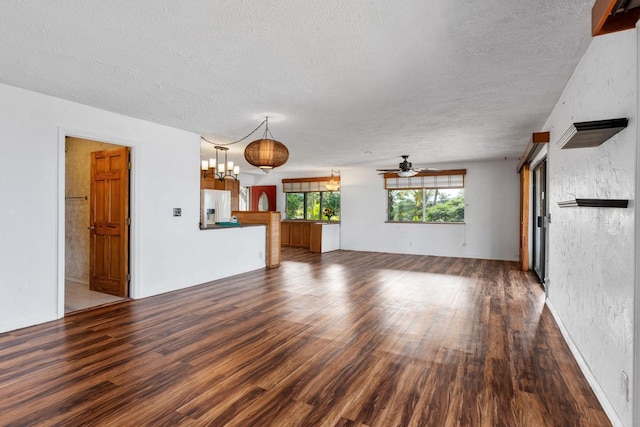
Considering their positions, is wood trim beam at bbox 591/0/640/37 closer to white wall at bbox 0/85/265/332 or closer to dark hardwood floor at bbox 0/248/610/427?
dark hardwood floor at bbox 0/248/610/427

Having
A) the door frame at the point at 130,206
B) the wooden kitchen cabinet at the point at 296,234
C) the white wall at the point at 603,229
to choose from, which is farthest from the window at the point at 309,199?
the white wall at the point at 603,229

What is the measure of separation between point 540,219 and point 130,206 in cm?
636

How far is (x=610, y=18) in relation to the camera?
3.94ft

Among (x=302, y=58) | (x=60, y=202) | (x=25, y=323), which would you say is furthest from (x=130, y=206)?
(x=302, y=58)

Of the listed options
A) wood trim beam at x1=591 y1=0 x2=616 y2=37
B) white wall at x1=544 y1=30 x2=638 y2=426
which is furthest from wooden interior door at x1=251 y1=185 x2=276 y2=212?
wood trim beam at x1=591 y1=0 x2=616 y2=37

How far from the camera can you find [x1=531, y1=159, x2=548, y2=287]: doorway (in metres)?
5.26

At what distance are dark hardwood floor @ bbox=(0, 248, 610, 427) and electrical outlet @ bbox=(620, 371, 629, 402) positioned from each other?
27 cm

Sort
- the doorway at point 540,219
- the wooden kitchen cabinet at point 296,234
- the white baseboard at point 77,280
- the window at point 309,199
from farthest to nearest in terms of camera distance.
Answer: the window at point 309,199, the wooden kitchen cabinet at point 296,234, the white baseboard at point 77,280, the doorway at point 540,219

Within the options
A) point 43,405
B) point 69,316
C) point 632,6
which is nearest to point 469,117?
point 632,6

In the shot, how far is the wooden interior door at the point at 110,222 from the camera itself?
4574 mm

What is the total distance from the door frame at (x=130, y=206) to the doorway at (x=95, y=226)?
3.7 inches

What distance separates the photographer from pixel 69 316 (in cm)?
376

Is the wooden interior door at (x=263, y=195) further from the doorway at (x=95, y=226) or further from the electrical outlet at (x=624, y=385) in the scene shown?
the electrical outlet at (x=624, y=385)

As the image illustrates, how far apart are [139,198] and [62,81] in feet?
5.63
